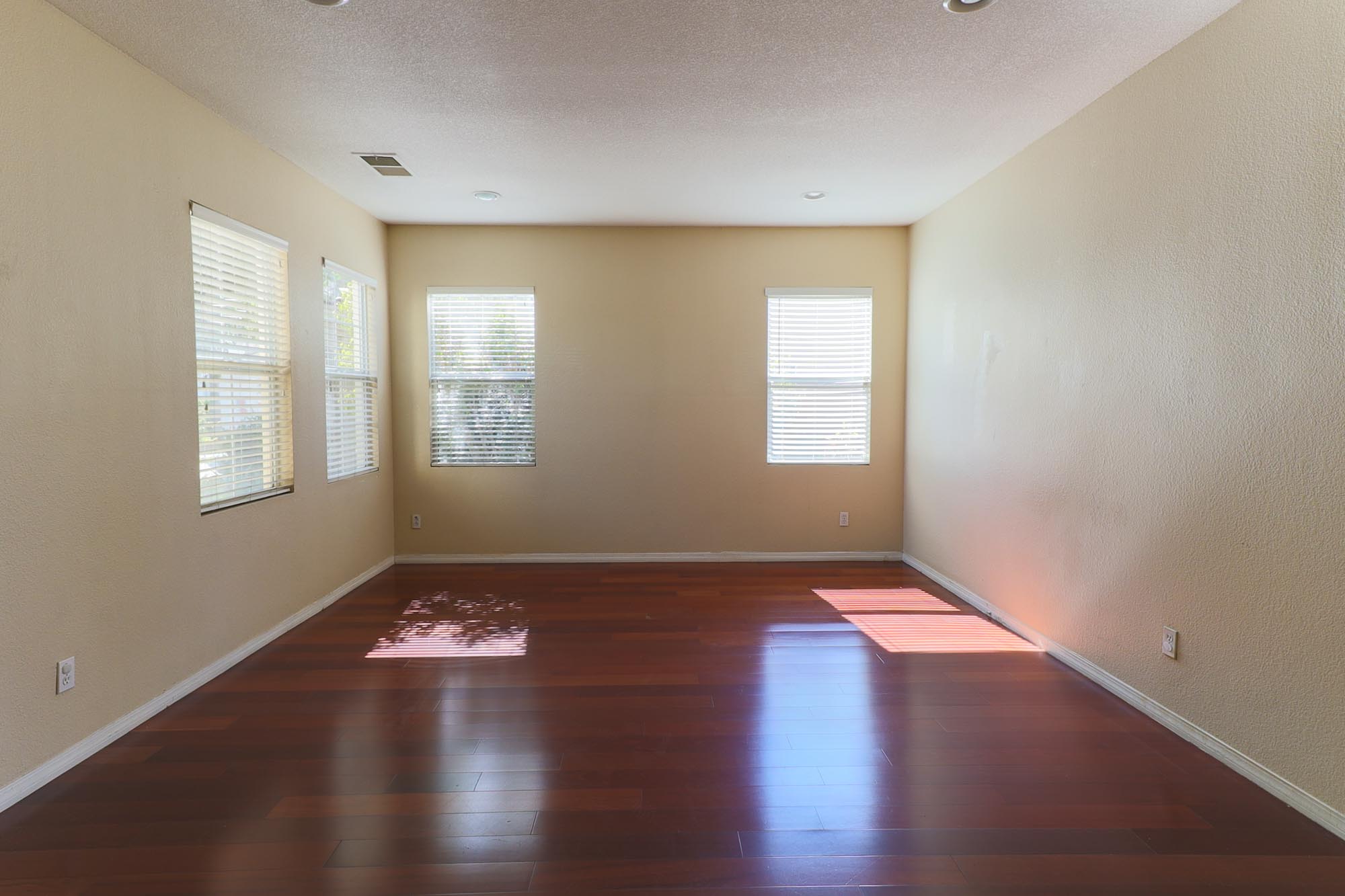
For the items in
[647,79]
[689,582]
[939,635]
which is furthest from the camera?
[689,582]

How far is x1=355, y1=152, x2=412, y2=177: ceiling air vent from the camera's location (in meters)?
3.98

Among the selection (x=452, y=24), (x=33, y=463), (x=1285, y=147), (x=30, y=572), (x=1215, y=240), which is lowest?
(x=30, y=572)

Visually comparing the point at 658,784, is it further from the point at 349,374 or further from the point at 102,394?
the point at 349,374

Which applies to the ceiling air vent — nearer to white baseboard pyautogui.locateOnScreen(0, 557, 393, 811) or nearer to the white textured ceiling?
the white textured ceiling

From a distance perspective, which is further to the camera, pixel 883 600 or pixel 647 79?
pixel 883 600

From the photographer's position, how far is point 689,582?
516 centimetres

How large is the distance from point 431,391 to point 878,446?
3.69m

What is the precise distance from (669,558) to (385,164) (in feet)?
11.5

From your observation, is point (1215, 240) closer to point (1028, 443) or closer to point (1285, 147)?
point (1285, 147)

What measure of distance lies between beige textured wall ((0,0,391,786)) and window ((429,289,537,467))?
196cm

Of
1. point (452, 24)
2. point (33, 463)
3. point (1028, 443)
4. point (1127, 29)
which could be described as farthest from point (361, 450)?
point (1127, 29)

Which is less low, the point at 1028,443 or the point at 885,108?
the point at 885,108

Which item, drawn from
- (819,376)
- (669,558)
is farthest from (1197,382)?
(669,558)

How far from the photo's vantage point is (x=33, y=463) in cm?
241
